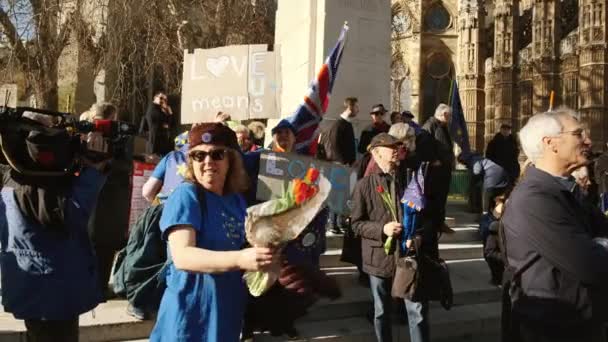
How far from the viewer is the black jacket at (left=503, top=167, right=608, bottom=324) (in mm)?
2393

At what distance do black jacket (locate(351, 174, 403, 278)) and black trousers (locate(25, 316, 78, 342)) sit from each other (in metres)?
2.27

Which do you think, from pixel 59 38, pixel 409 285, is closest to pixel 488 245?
pixel 409 285

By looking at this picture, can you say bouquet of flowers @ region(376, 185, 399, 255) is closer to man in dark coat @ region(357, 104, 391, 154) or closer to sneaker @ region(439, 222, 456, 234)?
sneaker @ region(439, 222, 456, 234)

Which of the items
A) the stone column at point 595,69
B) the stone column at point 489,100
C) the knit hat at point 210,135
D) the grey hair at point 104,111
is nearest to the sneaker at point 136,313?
the grey hair at point 104,111

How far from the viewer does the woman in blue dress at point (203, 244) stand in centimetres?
228

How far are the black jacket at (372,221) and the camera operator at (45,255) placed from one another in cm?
214

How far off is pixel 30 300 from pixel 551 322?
2630 millimetres

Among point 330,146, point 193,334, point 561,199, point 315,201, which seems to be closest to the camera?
point 315,201

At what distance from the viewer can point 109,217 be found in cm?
470

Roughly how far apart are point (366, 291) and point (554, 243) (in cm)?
374

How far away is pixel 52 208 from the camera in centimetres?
301

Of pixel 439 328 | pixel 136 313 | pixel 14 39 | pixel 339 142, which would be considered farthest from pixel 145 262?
pixel 14 39

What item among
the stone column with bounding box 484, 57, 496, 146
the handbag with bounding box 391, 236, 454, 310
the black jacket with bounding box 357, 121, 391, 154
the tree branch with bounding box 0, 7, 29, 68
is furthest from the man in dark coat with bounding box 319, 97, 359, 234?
the stone column with bounding box 484, 57, 496, 146

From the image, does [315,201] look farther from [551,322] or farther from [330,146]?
[330,146]
